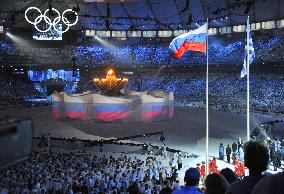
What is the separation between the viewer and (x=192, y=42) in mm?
19469

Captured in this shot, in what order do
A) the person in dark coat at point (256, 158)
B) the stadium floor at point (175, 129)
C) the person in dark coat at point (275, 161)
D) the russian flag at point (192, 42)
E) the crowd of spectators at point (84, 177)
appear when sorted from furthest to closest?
the stadium floor at point (175, 129), the person in dark coat at point (275, 161), the russian flag at point (192, 42), the crowd of spectators at point (84, 177), the person in dark coat at point (256, 158)

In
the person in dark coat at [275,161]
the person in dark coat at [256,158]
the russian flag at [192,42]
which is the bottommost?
the person in dark coat at [275,161]

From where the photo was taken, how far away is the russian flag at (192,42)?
62.5 feet

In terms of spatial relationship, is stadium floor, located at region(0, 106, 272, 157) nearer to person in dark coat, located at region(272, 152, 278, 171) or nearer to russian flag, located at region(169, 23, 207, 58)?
person in dark coat, located at region(272, 152, 278, 171)

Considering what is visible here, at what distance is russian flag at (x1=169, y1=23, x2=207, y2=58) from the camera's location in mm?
19062

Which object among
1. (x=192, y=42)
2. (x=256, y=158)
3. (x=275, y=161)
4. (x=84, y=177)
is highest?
(x=192, y=42)

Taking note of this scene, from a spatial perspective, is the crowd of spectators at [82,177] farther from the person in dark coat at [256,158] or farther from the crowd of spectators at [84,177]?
the person in dark coat at [256,158]

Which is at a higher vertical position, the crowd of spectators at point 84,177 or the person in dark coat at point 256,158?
the person in dark coat at point 256,158

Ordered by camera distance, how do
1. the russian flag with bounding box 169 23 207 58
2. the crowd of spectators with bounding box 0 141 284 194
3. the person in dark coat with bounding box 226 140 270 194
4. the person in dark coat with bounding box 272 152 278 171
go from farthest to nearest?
1. the person in dark coat with bounding box 272 152 278 171
2. the russian flag with bounding box 169 23 207 58
3. the crowd of spectators with bounding box 0 141 284 194
4. the person in dark coat with bounding box 226 140 270 194

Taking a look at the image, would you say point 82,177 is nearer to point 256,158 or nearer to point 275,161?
point 275,161

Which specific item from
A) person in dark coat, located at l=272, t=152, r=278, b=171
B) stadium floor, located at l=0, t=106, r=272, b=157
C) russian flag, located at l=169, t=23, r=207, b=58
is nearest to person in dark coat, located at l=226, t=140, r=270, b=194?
russian flag, located at l=169, t=23, r=207, b=58

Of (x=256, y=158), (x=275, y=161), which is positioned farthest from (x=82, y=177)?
(x=256, y=158)

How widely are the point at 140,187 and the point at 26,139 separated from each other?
11797mm

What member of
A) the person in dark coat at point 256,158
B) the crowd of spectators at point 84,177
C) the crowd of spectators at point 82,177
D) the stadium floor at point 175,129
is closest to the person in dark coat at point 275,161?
the stadium floor at point 175,129
